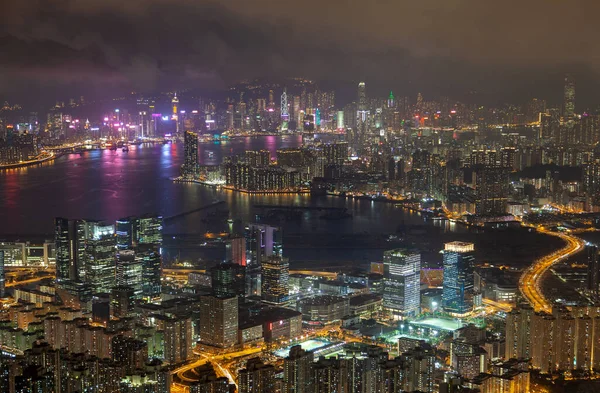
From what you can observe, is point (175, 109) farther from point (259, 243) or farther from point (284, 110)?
point (259, 243)

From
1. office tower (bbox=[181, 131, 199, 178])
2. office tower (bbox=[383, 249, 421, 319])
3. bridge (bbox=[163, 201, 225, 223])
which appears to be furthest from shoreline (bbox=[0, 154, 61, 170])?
office tower (bbox=[383, 249, 421, 319])

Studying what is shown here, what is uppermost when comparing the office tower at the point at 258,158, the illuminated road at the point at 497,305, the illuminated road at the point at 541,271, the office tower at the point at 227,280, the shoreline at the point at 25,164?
the office tower at the point at 258,158

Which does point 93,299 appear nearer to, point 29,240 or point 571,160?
point 29,240

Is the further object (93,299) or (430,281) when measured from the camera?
(430,281)

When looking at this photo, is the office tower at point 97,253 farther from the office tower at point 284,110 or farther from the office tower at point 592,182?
the office tower at point 284,110

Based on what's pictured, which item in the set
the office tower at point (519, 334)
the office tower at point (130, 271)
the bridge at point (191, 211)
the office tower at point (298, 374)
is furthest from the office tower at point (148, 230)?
the office tower at point (519, 334)

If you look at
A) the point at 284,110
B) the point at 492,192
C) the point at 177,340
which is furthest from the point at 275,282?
the point at 284,110

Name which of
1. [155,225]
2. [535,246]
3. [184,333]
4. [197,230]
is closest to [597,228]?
[535,246]
